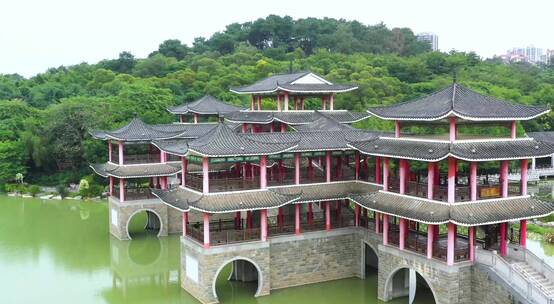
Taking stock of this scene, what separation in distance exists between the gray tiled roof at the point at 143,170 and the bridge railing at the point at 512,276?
590 inches

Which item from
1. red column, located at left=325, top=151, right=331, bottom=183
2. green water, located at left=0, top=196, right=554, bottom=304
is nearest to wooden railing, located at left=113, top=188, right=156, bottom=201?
green water, located at left=0, top=196, right=554, bottom=304

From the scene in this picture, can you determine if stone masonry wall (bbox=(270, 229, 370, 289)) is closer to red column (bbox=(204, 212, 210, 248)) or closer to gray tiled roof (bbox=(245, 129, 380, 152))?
red column (bbox=(204, 212, 210, 248))

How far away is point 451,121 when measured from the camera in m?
16.6

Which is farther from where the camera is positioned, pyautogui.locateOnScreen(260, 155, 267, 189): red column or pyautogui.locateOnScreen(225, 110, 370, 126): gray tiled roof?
pyautogui.locateOnScreen(225, 110, 370, 126): gray tiled roof

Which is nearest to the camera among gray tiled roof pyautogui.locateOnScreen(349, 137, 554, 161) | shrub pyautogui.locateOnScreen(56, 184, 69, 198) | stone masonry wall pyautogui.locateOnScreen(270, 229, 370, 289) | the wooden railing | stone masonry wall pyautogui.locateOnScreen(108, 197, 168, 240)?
gray tiled roof pyautogui.locateOnScreen(349, 137, 554, 161)

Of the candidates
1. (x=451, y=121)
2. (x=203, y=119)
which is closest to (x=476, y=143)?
(x=451, y=121)

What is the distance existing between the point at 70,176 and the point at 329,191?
2783cm

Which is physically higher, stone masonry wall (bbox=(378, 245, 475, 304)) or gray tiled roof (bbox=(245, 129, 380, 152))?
gray tiled roof (bbox=(245, 129, 380, 152))

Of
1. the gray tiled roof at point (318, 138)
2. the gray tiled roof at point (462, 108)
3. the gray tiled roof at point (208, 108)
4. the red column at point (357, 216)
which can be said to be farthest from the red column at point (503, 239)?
the gray tiled roof at point (208, 108)

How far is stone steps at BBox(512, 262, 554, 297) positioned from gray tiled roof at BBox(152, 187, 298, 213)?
7.31 m

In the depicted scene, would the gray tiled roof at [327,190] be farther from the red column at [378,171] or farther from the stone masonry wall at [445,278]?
the stone masonry wall at [445,278]

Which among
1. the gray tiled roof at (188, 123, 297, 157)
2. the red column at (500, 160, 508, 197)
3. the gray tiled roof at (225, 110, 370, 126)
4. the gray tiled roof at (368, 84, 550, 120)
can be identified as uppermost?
the gray tiled roof at (368, 84, 550, 120)

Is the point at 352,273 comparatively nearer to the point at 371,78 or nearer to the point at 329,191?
the point at 329,191

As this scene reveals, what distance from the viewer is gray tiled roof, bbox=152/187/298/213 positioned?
1797 cm
